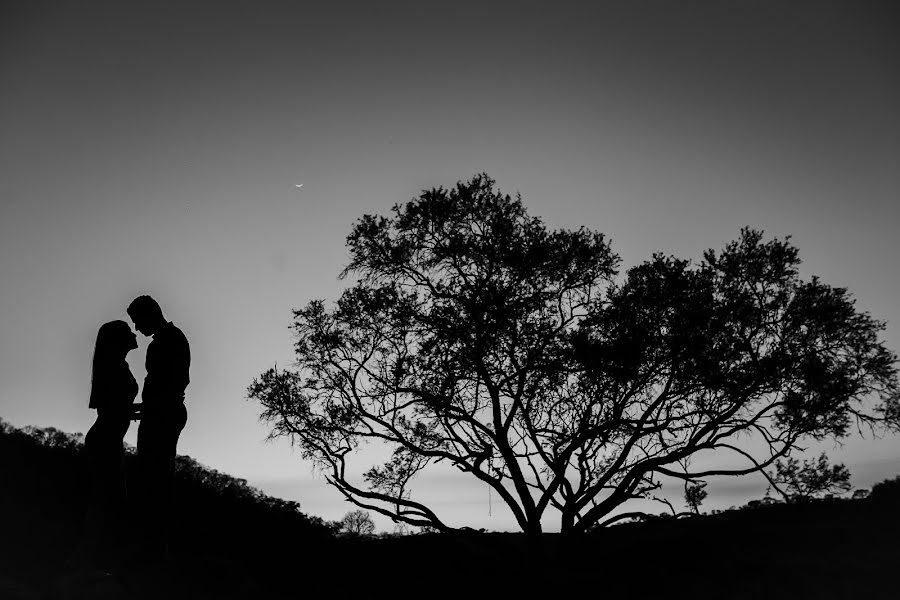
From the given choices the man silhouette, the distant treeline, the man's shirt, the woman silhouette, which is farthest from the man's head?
the distant treeline

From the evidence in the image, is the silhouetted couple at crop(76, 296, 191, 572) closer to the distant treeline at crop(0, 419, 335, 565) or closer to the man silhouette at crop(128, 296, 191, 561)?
the man silhouette at crop(128, 296, 191, 561)

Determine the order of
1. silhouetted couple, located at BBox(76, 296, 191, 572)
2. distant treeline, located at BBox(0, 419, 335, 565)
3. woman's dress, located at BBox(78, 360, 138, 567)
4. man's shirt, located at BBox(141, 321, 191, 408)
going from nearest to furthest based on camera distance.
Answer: woman's dress, located at BBox(78, 360, 138, 567) → silhouetted couple, located at BBox(76, 296, 191, 572) → man's shirt, located at BBox(141, 321, 191, 408) → distant treeline, located at BBox(0, 419, 335, 565)

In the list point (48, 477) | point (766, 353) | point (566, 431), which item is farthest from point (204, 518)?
point (766, 353)

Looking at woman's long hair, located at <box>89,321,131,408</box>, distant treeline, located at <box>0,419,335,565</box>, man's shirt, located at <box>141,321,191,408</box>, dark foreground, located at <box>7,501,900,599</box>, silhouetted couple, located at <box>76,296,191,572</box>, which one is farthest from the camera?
dark foreground, located at <box>7,501,900,599</box>

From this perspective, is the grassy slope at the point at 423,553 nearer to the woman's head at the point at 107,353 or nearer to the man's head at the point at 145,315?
the woman's head at the point at 107,353

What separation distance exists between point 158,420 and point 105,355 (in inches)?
49.9

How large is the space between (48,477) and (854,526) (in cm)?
2719

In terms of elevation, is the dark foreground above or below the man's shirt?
below

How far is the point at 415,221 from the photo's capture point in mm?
20203

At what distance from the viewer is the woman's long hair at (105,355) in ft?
27.2

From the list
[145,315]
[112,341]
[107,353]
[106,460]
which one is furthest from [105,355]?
[106,460]

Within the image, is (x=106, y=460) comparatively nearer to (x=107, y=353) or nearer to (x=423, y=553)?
(x=107, y=353)

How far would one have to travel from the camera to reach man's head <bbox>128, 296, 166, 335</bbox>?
8523 millimetres

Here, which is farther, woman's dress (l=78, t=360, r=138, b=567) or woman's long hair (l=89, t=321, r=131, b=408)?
woman's long hair (l=89, t=321, r=131, b=408)
